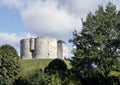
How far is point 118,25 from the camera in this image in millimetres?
44594

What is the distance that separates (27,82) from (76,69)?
5824 mm

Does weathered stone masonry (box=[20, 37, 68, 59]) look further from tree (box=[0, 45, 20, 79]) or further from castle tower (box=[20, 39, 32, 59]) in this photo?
tree (box=[0, 45, 20, 79])

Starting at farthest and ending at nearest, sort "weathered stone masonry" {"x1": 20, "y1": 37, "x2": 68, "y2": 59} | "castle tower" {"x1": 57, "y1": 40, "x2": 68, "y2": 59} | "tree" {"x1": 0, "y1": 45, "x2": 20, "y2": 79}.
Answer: "castle tower" {"x1": 57, "y1": 40, "x2": 68, "y2": 59} < "weathered stone masonry" {"x1": 20, "y1": 37, "x2": 68, "y2": 59} < "tree" {"x1": 0, "y1": 45, "x2": 20, "y2": 79}

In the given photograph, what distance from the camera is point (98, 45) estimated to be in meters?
44.2

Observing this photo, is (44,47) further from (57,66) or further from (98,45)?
(98,45)

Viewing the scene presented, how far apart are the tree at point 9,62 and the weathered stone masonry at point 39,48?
34.0 m

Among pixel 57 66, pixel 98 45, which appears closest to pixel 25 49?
pixel 57 66

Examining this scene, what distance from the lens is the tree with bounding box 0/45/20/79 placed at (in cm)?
6208

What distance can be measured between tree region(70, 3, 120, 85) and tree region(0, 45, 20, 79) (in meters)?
18.3

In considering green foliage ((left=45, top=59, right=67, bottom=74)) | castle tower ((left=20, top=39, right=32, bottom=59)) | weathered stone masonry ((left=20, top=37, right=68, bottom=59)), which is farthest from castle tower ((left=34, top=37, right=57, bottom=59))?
green foliage ((left=45, top=59, right=67, bottom=74))

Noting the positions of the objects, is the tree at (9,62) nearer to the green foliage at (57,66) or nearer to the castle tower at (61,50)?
the green foliage at (57,66)

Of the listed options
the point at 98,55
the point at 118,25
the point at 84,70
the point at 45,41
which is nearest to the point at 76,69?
the point at 84,70

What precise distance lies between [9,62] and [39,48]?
37258mm

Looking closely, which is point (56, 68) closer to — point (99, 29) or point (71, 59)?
point (71, 59)
